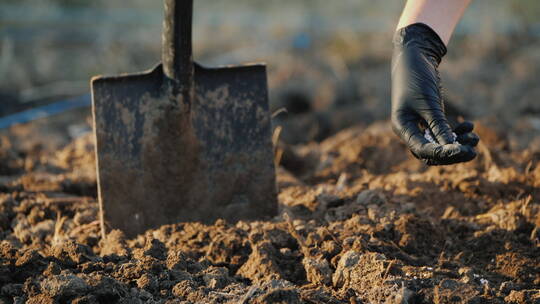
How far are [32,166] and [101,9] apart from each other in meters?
→ 5.05

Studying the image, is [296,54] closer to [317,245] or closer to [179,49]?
[179,49]

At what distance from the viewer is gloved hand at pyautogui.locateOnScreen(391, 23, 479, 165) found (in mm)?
2477

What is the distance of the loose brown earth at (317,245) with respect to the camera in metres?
2.41

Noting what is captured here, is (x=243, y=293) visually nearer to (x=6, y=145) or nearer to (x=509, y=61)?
(x=6, y=145)

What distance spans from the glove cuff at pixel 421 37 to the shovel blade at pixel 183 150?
783 millimetres

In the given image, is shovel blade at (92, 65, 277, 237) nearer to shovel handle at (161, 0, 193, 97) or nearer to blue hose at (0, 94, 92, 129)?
shovel handle at (161, 0, 193, 97)

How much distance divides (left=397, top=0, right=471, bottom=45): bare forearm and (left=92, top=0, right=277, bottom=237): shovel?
2.68 feet

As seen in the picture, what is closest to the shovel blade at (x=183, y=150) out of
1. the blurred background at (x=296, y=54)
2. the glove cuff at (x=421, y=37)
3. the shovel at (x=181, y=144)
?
the shovel at (x=181, y=144)

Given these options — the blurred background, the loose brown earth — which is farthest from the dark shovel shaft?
the blurred background

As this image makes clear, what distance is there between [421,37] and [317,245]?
0.88 m

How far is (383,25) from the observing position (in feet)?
27.9

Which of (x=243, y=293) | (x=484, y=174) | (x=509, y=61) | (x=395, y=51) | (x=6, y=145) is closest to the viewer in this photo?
(x=243, y=293)

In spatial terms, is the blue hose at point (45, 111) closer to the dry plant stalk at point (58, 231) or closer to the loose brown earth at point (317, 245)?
the loose brown earth at point (317, 245)

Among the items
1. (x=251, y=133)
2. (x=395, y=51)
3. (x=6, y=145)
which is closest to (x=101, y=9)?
(x=6, y=145)
